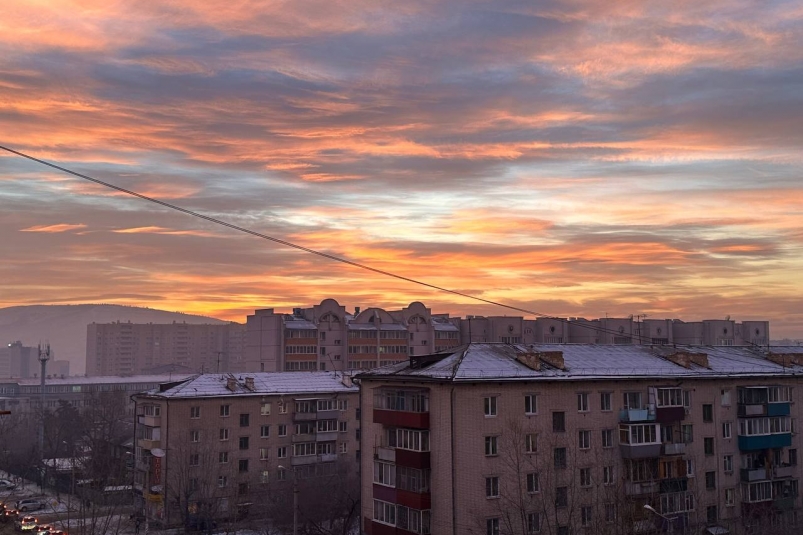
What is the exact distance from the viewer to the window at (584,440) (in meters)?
50.2

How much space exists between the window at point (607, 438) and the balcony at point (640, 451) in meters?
0.80

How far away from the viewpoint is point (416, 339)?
14300cm

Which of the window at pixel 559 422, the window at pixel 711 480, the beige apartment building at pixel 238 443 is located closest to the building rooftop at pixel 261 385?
the beige apartment building at pixel 238 443

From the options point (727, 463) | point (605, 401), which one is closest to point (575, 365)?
point (605, 401)

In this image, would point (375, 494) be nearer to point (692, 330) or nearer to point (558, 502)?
point (558, 502)

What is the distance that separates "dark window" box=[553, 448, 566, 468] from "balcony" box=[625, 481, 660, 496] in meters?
4.70

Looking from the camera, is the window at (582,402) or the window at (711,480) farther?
the window at (711,480)

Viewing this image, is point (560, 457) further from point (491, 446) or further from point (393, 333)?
point (393, 333)

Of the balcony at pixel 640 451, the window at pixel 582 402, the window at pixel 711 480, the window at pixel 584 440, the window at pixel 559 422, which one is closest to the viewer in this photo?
the window at pixel 559 422

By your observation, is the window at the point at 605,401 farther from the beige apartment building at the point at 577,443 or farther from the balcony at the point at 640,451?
the balcony at the point at 640,451

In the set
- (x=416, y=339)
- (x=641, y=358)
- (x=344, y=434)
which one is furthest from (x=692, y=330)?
(x=641, y=358)

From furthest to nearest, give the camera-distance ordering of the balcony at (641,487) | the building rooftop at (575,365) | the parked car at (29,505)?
the parked car at (29,505) < the balcony at (641,487) < the building rooftop at (575,365)

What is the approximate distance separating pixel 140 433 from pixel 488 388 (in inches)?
1693

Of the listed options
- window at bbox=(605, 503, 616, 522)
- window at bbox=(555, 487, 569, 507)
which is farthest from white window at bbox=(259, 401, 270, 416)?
window at bbox=(605, 503, 616, 522)
